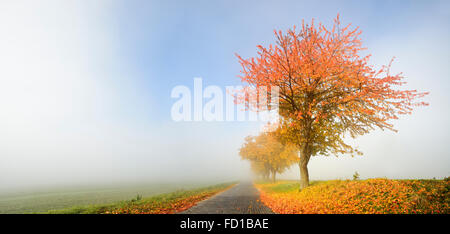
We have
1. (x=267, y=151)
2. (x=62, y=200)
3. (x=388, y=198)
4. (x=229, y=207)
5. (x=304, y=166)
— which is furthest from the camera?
(x=267, y=151)

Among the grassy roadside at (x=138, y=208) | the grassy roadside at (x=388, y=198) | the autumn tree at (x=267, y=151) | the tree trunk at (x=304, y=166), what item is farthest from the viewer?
the autumn tree at (x=267, y=151)

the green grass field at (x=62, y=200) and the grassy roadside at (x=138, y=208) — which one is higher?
the grassy roadside at (x=138, y=208)

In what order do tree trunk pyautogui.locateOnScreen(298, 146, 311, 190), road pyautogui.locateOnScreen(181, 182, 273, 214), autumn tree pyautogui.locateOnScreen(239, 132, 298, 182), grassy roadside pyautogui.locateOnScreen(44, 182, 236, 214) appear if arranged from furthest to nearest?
autumn tree pyautogui.locateOnScreen(239, 132, 298, 182) → tree trunk pyautogui.locateOnScreen(298, 146, 311, 190) → grassy roadside pyautogui.locateOnScreen(44, 182, 236, 214) → road pyautogui.locateOnScreen(181, 182, 273, 214)

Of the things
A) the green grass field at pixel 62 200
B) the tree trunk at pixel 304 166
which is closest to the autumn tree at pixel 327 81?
the tree trunk at pixel 304 166

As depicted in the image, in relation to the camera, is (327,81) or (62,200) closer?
(327,81)

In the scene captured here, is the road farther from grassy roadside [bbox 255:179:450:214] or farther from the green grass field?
the green grass field

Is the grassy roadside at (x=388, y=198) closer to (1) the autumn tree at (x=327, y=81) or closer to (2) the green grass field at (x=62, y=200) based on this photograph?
(1) the autumn tree at (x=327, y=81)

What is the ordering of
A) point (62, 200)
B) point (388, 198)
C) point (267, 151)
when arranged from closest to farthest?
point (388, 198), point (62, 200), point (267, 151)

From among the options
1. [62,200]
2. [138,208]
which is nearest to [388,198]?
[138,208]

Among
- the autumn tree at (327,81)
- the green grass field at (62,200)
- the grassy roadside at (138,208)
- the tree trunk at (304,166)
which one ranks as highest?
the autumn tree at (327,81)

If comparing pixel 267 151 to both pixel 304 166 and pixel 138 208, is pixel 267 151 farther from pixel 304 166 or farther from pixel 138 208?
pixel 138 208

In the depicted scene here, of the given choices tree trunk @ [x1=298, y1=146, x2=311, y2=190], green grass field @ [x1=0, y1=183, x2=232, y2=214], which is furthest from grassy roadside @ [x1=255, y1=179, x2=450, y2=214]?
green grass field @ [x1=0, y1=183, x2=232, y2=214]
